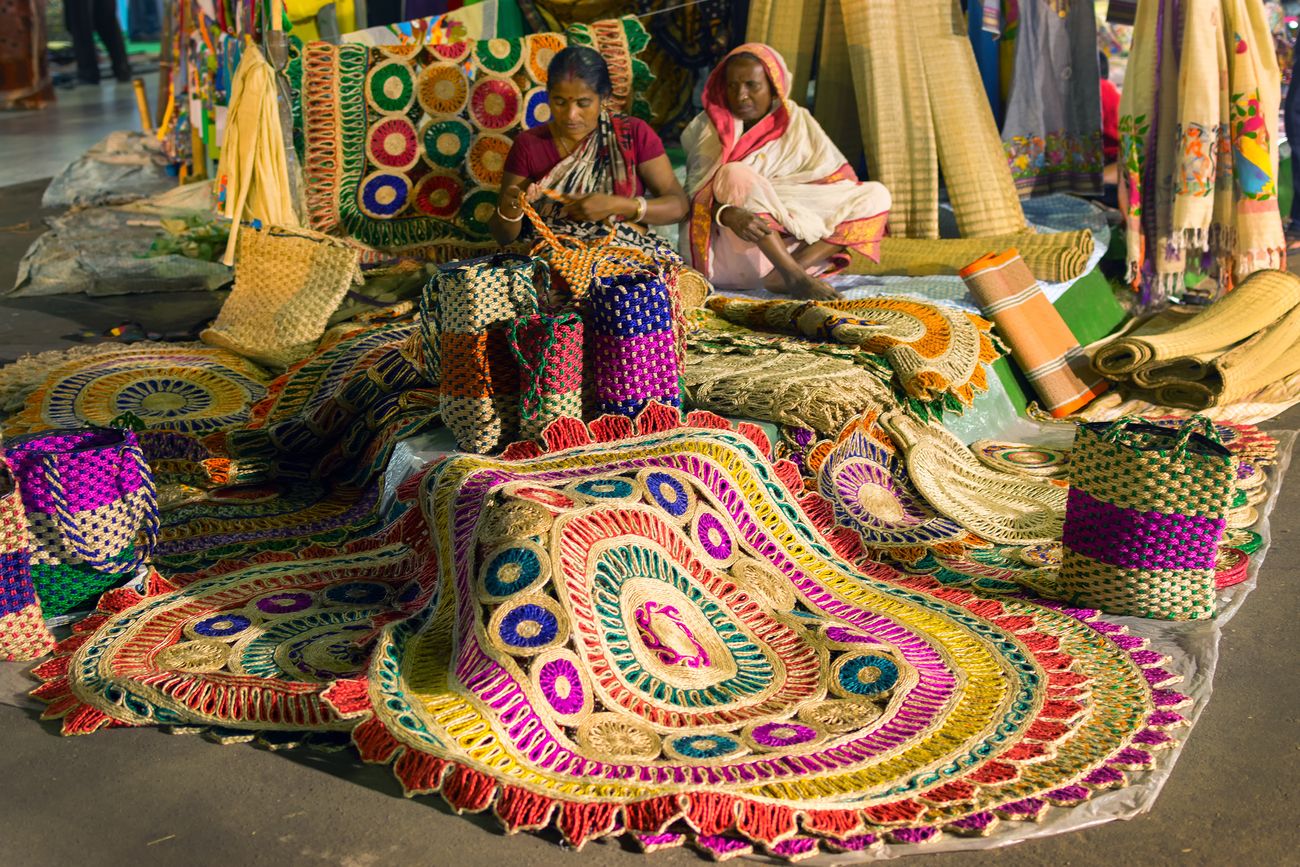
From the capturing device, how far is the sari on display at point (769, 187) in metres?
5.05

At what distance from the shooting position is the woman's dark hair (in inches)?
181

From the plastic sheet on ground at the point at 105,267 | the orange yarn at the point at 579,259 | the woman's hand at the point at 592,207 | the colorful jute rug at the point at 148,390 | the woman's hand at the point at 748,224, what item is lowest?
the plastic sheet on ground at the point at 105,267

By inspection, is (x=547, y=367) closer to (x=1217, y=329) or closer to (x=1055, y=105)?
(x=1217, y=329)

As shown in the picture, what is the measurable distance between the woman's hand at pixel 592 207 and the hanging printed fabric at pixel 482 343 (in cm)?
107

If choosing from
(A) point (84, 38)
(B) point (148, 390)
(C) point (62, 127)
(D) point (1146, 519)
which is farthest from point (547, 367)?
(A) point (84, 38)

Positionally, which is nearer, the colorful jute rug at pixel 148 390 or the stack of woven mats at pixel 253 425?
the stack of woven mats at pixel 253 425

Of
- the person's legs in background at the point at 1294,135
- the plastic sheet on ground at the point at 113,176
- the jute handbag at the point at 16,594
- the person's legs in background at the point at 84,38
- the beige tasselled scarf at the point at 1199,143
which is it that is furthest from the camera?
the person's legs in background at the point at 84,38

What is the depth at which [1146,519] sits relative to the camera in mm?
3041

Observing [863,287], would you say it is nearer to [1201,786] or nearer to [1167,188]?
[1167,188]

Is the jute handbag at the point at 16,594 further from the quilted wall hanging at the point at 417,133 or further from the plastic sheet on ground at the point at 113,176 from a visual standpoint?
the plastic sheet on ground at the point at 113,176

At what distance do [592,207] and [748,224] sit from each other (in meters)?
0.65

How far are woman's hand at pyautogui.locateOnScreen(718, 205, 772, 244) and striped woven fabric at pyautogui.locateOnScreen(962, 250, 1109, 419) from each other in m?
0.72

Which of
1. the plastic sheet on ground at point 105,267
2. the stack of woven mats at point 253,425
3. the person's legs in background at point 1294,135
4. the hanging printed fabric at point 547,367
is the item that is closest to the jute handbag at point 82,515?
the stack of woven mats at point 253,425

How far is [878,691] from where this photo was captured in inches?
107
